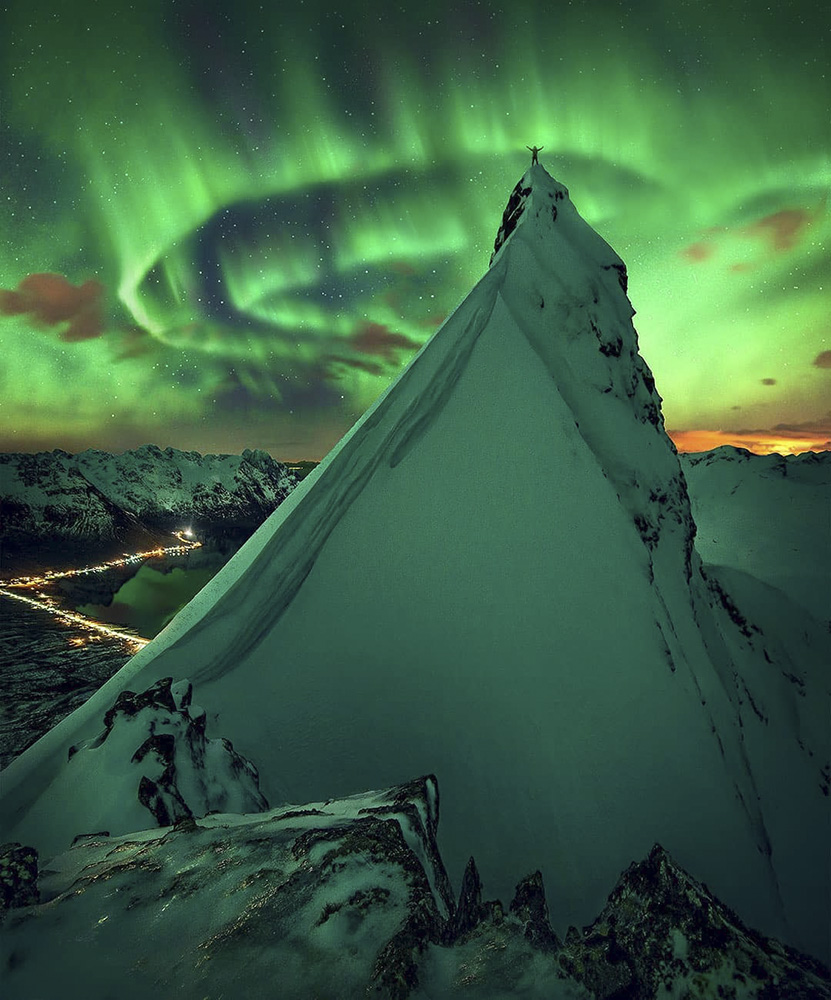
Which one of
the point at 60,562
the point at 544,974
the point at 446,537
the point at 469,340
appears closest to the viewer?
the point at 544,974

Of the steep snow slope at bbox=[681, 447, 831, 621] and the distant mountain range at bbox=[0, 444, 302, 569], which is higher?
the distant mountain range at bbox=[0, 444, 302, 569]

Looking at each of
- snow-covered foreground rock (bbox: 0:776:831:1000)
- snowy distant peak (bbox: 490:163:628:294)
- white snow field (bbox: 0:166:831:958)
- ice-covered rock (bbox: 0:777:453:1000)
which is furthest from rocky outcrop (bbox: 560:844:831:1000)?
snowy distant peak (bbox: 490:163:628:294)

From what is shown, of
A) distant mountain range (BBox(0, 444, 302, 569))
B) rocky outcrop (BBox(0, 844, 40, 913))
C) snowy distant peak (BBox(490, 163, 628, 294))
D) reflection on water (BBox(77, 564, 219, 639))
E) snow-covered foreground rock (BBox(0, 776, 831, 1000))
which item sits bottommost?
snow-covered foreground rock (BBox(0, 776, 831, 1000))

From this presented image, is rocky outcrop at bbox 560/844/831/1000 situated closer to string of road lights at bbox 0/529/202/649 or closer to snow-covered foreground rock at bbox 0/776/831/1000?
snow-covered foreground rock at bbox 0/776/831/1000

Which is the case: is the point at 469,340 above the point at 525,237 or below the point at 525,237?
below

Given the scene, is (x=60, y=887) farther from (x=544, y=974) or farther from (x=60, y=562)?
(x=60, y=562)

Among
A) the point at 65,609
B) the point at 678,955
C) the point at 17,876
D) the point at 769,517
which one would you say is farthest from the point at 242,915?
the point at 65,609

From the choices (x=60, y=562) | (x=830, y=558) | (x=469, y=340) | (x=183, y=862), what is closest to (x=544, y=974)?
(x=183, y=862)
